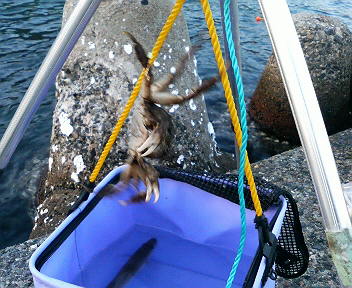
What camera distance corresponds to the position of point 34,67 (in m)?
6.03

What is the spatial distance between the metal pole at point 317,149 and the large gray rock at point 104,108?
7.06ft

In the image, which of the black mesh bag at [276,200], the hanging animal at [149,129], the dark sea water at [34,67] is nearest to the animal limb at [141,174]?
the hanging animal at [149,129]

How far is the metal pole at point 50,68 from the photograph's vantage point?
4.96 ft

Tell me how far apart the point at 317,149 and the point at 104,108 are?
244 centimetres

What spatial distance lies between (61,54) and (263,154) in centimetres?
347

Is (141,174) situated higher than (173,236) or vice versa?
(141,174)

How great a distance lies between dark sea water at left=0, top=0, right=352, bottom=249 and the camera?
395 cm

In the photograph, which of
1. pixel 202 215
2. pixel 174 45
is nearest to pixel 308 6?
pixel 174 45

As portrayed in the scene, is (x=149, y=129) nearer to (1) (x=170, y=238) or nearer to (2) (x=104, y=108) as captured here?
(1) (x=170, y=238)

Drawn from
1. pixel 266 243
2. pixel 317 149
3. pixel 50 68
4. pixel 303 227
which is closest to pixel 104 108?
pixel 303 227

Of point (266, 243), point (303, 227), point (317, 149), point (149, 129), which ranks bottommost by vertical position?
point (303, 227)

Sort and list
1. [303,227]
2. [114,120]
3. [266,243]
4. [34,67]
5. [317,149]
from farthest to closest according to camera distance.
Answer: [34,67] → [114,120] → [303,227] → [266,243] → [317,149]

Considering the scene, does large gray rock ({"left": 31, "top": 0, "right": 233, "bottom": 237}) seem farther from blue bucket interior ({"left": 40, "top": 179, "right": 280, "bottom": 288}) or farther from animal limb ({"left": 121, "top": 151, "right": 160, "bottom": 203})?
animal limb ({"left": 121, "top": 151, "right": 160, "bottom": 203})

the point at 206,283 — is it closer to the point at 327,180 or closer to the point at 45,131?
the point at 327,180
